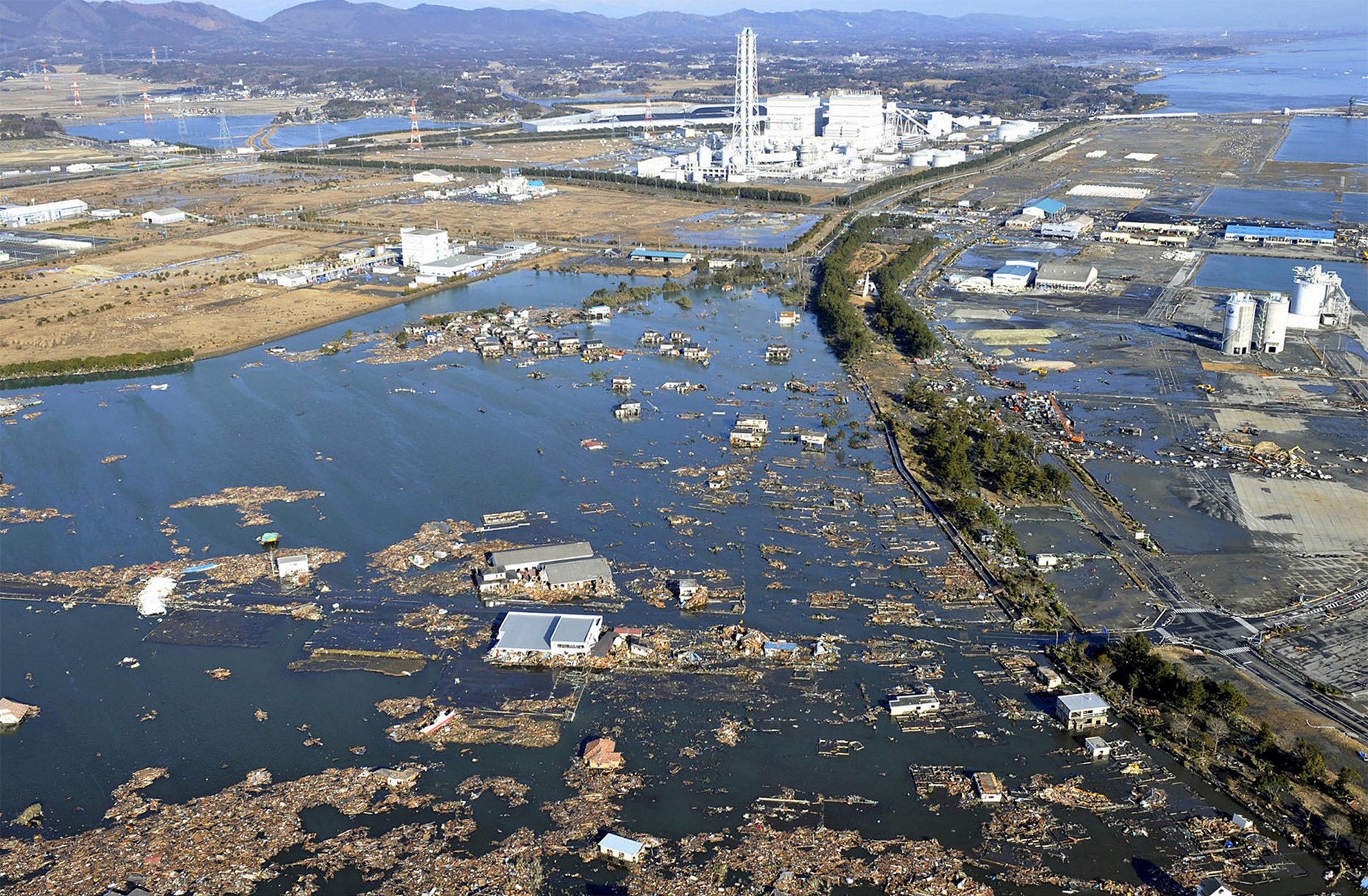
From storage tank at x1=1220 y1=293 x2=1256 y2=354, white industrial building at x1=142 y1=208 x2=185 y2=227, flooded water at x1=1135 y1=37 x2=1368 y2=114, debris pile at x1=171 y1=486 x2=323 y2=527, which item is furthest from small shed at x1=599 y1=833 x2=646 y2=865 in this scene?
flooded water at x1=1135 y1=37 x2=1368 y2=114

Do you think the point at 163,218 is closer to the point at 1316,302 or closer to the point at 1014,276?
the point at 1014,276

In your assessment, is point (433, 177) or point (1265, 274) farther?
point (433, 177)

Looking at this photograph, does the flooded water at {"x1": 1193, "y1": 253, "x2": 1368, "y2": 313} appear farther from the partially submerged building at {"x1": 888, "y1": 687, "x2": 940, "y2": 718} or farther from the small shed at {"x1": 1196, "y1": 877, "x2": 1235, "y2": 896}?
the small shed at {"x1": 1196, "y1": 877, "x2": 1235, "y2": 896}

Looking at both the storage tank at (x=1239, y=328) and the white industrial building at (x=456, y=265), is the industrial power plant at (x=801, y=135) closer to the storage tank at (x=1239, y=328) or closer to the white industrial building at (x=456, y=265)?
the white industrial building at (x=456, y=265)

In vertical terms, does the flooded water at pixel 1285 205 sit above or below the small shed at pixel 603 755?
above

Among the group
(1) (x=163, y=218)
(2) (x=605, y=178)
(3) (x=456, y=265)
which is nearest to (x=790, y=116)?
(2) (x=605, y=178)

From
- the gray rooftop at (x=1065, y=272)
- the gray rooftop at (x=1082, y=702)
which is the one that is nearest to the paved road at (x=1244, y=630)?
the gray rooftop at (x=1082, y=702)

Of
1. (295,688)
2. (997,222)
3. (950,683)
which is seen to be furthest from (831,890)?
(997,222)
